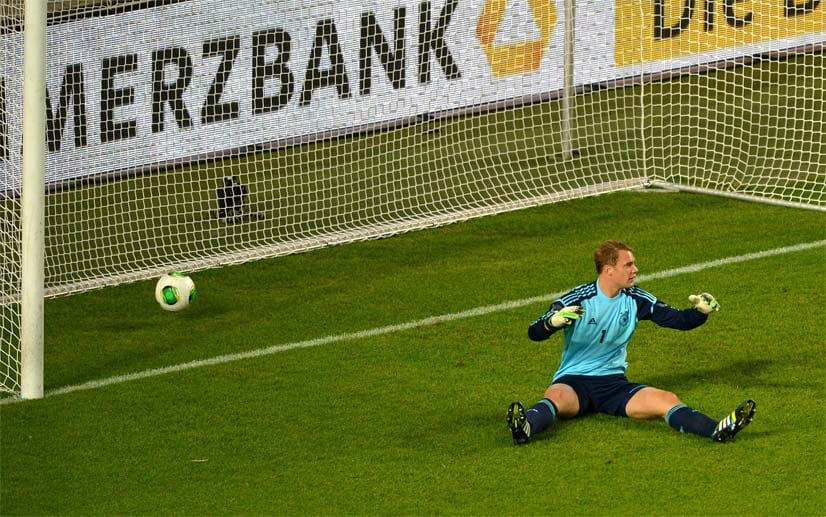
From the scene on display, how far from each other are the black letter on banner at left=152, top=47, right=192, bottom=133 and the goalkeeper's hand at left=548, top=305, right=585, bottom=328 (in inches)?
207

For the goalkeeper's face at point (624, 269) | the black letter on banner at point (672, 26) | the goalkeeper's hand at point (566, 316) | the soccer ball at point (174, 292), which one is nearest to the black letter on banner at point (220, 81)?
the soccer ball at point (174, 292)

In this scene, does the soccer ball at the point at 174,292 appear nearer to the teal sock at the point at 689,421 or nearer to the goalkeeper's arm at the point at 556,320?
the goalkeeper's arm at the point at 556,320

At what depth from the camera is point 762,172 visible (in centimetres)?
1318

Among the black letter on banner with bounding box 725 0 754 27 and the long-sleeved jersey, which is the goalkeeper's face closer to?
the long-sleeved jersey

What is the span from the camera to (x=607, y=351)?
8398 mm

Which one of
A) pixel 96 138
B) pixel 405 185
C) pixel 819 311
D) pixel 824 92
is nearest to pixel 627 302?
pixel 819 311

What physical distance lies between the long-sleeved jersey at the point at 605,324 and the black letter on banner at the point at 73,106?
4978 mm

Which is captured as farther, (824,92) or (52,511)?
(824,92)

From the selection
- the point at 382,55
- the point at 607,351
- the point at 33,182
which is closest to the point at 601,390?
the point at 607,351

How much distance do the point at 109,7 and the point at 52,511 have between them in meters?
5.71

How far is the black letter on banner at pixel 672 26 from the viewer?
13.3 metres

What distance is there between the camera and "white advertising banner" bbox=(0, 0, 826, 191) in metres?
11.9

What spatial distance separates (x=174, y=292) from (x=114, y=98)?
256 cm

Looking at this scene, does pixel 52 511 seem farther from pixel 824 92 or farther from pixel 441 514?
pixel 824 92
